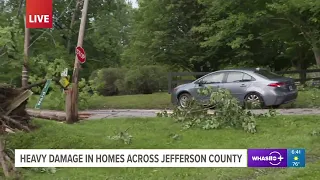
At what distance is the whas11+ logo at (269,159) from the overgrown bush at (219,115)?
315 cm

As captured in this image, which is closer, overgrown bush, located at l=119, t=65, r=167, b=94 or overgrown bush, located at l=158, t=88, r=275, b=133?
overgrown bush, located at l=158, t=88, r=275, b=133

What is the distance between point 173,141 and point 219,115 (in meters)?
2.17

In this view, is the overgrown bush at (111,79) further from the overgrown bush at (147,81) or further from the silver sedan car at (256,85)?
the silver sedan car at (256,85)

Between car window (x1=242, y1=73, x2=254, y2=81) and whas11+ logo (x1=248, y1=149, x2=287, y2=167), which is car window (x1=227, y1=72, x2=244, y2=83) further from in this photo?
whas11+ logo (x1=248, y1=149, x2=287, y2=167)

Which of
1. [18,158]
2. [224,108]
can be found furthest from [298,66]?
[18,158]

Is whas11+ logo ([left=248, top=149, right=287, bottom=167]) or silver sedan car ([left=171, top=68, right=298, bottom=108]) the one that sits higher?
silver sedan car ([left=171, top=68, right=298, bottom=108])

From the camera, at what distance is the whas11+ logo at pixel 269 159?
621cm

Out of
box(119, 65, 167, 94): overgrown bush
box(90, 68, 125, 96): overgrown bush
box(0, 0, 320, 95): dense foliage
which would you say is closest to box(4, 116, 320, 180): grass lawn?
box(0, 0, 320, 95): dense foliage

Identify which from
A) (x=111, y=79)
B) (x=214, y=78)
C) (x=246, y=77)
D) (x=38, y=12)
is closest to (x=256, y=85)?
(x=246, y=77)

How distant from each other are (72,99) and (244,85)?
6.00 meters

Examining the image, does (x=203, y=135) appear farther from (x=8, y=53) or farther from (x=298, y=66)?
(x=298, y=66)

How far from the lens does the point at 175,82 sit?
2150cm

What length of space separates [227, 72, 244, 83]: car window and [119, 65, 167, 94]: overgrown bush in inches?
347

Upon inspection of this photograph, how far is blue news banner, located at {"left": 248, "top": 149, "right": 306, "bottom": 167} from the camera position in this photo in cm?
623
